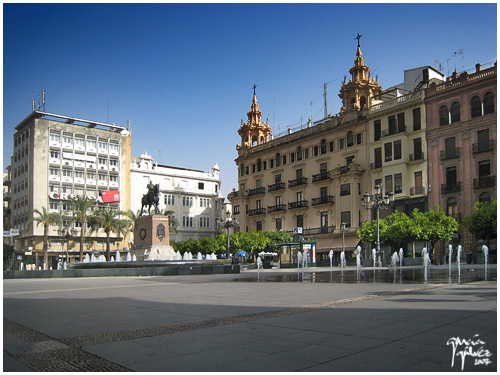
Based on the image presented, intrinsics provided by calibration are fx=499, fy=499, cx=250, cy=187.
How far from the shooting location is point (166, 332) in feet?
23.6

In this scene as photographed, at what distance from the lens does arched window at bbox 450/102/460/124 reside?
4703 centimetres

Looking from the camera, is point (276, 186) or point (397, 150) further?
point (276, 186)

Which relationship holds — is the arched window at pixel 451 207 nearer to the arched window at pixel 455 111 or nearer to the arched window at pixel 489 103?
the arched window at pixel 455 111

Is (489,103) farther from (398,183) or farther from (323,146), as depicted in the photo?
(323,146)

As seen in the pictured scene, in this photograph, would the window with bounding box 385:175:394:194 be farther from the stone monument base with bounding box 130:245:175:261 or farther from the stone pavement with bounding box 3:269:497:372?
the stone pavement with bounding box 3:269:497:372

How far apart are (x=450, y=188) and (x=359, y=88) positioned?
18372 mm

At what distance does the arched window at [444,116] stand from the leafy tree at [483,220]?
9.72 metres

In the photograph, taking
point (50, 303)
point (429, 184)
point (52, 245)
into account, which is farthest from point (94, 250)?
point (50, 303)

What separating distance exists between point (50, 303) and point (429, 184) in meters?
43.6

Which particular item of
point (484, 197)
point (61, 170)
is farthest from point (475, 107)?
point (61, 170)

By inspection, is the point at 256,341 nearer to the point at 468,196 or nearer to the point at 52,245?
the point at 468,196

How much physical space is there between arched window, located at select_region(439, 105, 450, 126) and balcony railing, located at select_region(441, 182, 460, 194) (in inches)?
238

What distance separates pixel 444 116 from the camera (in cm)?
4831

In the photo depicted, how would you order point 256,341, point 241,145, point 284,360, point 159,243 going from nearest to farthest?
point 284,360
point 256,341
point 159,243
point 241,145
